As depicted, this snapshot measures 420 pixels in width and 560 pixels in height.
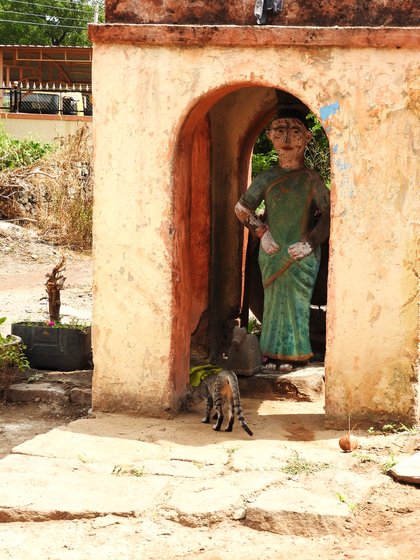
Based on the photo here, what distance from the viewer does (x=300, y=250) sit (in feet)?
25.5

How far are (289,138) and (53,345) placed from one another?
2.93m

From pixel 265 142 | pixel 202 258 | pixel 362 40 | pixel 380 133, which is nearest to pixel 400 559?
pixel 380 133

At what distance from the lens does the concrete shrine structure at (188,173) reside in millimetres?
6520

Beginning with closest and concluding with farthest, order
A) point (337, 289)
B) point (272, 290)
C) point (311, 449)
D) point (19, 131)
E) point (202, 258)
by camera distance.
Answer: point (311, 449) < point (337, 289) < point (272, 290) < point (202, 258) < point (19, 131)

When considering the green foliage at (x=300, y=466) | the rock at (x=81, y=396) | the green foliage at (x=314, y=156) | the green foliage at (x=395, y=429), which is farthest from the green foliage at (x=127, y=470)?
the green foliage at (x=314, y=156)

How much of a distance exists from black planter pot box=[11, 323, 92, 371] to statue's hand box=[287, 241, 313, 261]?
7.42 ft

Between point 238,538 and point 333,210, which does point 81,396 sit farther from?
point 238,538

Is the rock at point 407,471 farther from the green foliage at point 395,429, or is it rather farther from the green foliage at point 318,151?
the green foliage at point 318,151

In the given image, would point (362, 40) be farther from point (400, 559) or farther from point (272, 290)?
point (400, 559)

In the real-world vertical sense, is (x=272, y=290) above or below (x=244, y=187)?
below

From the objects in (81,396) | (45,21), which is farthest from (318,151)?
(45,21)

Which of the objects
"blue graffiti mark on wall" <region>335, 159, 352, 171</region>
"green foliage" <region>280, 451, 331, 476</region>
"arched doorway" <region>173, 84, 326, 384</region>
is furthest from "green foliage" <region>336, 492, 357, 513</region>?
"arched doorway" <region>173, 84, 326, 384</region>

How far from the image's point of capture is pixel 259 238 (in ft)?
26.9

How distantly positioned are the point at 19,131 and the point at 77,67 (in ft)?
27.1
